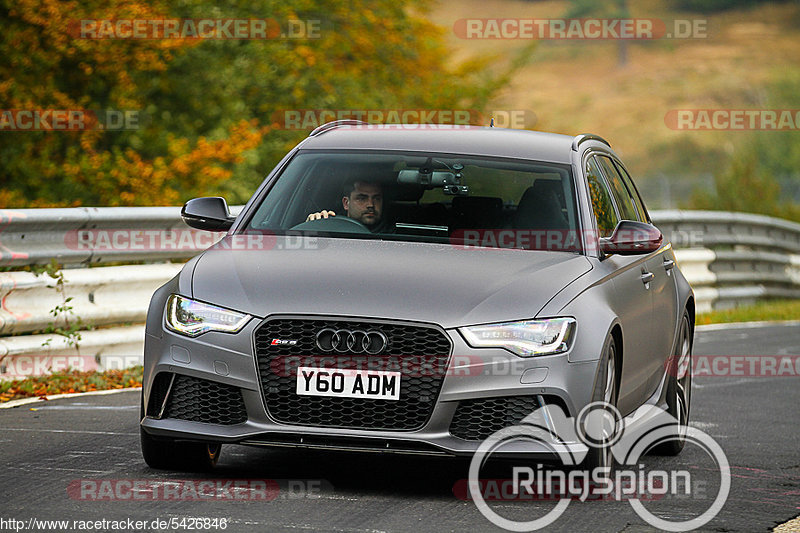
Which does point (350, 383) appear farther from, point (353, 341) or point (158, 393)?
point (158, 393)

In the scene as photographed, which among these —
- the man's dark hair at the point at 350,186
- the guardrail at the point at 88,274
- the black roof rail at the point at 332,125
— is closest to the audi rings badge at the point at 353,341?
the man's dark hair at the point at 350,186

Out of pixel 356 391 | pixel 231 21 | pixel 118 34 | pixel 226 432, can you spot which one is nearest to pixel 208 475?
pixel 226 432

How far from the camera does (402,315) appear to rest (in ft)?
20.7

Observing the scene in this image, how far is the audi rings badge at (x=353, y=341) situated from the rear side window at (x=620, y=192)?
2723 millimetres

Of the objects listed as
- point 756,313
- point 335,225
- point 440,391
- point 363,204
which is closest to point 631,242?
point 363,204

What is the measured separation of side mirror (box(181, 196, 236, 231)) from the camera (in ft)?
25.7

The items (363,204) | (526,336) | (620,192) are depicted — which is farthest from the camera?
(620,192)

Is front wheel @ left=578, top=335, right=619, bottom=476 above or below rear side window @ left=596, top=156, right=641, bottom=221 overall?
below

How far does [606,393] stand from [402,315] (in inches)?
44.5

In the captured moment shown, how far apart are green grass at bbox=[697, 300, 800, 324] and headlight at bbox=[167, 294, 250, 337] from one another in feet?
41.4

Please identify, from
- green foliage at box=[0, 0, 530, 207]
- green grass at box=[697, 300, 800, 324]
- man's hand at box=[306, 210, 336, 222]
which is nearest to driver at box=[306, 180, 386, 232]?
man's hand at box=[306, 210, 336, 222]

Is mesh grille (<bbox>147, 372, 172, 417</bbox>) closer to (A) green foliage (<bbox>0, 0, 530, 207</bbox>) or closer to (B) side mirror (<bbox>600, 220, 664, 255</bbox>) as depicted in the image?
(B) side mirror (<bbox>600, 220, 664, 255</bbox>)

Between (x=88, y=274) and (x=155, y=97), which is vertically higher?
(x=155, y=97)

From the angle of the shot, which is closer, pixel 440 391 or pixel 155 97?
pixel 440 391
